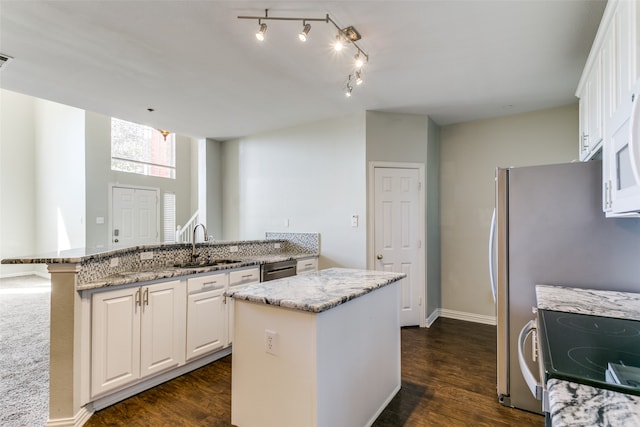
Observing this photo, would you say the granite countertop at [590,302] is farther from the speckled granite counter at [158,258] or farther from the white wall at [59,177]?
the white wall at [59,177]

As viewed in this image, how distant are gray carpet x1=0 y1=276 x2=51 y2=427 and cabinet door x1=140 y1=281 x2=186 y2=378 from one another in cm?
68

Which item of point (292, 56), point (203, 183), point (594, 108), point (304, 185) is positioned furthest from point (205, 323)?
point (594, 108)

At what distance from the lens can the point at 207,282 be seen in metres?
2.91

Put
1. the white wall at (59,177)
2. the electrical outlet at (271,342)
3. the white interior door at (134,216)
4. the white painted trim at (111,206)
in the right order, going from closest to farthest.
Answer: the electrical outlet at (271,342) < the white wall at (59,177) < the white painted trim at (111,206) < the white interior door at (134,216)

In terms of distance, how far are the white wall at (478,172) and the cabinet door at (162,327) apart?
3455 mm

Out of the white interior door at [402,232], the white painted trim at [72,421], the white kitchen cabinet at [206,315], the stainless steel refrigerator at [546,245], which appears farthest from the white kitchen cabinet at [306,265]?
the white painted trim at [72,421]

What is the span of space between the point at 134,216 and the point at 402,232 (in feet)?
19.6

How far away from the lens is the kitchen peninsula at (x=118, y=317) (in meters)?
2.04

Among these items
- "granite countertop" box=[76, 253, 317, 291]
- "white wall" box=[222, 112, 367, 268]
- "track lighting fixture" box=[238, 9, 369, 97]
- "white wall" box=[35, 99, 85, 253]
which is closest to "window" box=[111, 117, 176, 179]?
"white wall" box=[35, 99, 85, 253]

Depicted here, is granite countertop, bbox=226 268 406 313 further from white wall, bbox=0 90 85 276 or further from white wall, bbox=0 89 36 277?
white wall, bbox=0 89 36 277

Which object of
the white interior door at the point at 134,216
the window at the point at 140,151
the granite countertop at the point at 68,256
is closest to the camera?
the granite countertop at the point at 68,256

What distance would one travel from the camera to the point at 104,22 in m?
2.15

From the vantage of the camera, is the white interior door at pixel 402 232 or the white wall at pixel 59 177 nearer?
the white interior door at pixel 402 232

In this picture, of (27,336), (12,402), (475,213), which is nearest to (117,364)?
(12,402)
